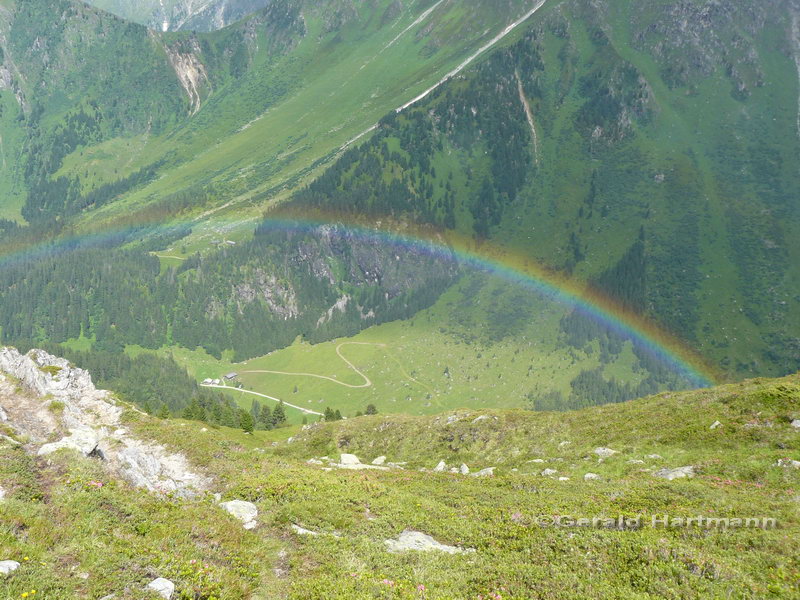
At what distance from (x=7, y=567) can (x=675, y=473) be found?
128ft

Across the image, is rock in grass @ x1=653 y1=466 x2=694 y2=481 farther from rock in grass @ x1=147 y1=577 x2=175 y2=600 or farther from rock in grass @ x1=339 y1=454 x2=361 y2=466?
rock in grass @ x1=147 y1=577 x2=175 y2=600

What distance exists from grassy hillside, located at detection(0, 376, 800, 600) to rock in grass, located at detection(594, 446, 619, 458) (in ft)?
3.64

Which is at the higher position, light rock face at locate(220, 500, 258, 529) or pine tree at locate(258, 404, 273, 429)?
light rock face at locate(220, 500, 258, 529)

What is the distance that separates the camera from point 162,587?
54.0ft

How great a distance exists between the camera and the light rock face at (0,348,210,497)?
1179 inches

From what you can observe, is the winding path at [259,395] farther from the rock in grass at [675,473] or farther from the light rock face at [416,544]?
the light rock face at [416,544]

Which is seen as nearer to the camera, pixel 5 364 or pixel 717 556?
pixel 717 556

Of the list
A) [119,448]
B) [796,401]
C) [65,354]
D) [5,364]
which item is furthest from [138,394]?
[796,401]

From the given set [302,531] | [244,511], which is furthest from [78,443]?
[302,531]

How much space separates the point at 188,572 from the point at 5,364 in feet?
200

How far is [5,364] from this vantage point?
62.5 metres

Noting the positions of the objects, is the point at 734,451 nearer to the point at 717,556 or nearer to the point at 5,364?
the point at 717,556

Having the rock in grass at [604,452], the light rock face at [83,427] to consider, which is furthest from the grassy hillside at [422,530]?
the light rock face at [83,427]

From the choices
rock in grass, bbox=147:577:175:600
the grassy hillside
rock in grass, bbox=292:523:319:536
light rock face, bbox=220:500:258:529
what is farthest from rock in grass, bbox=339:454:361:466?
rock in grass, bbox=147:577:175:600
